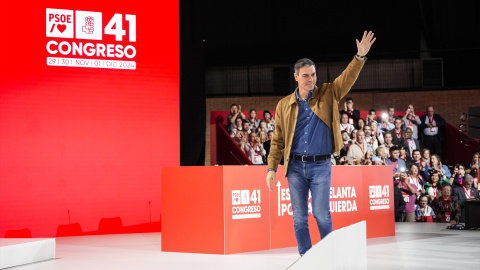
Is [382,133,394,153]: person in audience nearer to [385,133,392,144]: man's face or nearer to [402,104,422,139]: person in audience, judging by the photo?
[385,133,392,144]: man's face

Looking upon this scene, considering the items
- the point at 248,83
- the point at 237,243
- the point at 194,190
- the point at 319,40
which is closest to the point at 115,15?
the point at 194,190

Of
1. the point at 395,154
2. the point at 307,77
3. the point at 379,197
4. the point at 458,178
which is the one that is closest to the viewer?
the point at 307,77

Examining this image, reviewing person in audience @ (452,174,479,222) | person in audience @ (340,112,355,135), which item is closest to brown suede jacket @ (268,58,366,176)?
person in audience @ (452,174,479,222)

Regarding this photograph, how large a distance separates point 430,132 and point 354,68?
9.31 m

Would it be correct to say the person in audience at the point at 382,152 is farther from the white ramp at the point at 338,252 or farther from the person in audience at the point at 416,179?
the white ramp at the point at 338,252

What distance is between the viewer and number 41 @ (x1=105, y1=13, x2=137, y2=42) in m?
8.88

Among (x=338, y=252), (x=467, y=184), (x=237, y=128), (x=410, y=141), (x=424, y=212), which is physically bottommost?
(x=424, y=212)

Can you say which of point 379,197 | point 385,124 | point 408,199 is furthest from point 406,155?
point 379,197

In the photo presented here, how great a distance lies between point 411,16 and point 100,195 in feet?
36.7

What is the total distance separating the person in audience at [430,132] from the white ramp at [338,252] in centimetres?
973

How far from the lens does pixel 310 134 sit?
4859 millimetres

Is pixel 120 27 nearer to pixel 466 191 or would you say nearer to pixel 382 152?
pixel 382 152

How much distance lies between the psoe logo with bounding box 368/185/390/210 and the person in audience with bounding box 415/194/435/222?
246cm

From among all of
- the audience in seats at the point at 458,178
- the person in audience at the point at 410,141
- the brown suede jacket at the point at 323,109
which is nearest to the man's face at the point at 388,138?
the person in audience at the point at 410,141
